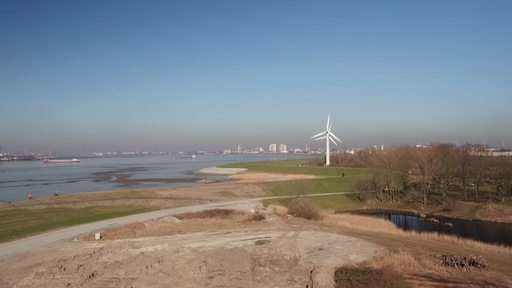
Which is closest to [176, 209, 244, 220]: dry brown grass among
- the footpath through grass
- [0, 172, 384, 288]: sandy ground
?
[0, 172, 384, 288]: sandy ground

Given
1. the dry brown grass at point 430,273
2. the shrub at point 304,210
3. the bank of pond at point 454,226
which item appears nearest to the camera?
the dry brown grass at point 430,273

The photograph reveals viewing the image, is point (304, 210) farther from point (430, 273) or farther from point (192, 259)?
point (430, 273)

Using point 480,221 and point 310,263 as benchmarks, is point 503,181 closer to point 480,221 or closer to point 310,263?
point 480,221

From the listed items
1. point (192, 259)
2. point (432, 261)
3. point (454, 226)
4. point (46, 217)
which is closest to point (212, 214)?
point (46, 217)

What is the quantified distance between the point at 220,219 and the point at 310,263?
1719 cm

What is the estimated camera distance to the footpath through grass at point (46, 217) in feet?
106

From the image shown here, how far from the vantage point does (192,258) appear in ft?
77.1

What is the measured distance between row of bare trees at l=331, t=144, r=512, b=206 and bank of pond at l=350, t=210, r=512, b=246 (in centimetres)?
734

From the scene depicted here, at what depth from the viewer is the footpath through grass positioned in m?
32.3

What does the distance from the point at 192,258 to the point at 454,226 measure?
38.8 meters

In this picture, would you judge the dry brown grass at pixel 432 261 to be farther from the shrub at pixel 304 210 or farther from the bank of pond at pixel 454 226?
the bank of pond at pixel 454 226

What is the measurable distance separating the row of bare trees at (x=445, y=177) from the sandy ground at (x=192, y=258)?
36421 mm

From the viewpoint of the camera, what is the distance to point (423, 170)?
67.9 m

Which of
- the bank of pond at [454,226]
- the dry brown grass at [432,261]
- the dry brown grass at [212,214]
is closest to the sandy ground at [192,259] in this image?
the dry brown grass at [432,261]
